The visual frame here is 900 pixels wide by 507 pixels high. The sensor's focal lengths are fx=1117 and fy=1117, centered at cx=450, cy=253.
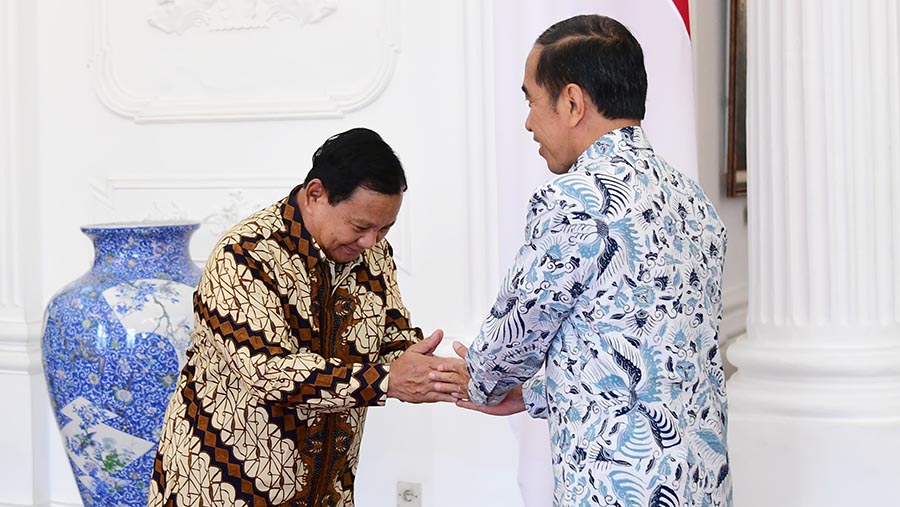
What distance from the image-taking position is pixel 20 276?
4180 mm

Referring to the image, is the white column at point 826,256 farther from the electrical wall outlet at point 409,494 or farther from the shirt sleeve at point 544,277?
the shirt sleeve at point 544,277

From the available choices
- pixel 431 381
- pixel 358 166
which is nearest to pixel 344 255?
pixel 358 166

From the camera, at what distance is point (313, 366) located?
83.4 inches

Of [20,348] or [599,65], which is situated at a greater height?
[599,65]

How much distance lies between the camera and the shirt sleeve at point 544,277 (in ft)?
5.60

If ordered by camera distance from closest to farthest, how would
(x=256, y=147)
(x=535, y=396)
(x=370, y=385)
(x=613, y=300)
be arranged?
(x=613, y=300), (x=535, y=396), (x=370, y=385), (x=256, y=147)

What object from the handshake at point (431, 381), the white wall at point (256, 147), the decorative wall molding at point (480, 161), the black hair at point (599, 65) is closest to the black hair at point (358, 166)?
the handshake at point (431, 381)

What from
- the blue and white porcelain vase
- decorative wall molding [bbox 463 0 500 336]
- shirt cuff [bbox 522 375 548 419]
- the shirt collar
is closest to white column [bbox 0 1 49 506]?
the blue and white porcelain vase

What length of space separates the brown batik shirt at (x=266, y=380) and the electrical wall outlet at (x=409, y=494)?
139 centimetres

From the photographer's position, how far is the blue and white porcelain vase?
3.25 metres

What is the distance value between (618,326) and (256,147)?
2388 mm

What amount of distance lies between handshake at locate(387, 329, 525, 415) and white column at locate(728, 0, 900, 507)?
48.9 inches

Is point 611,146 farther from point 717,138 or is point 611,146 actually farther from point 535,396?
point 717,138

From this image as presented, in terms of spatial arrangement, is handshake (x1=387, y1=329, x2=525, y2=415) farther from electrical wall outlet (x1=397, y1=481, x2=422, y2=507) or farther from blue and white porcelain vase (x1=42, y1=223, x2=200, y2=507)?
electrical wall outlet (x1=397, y1=481, x2=422, y2=507)
